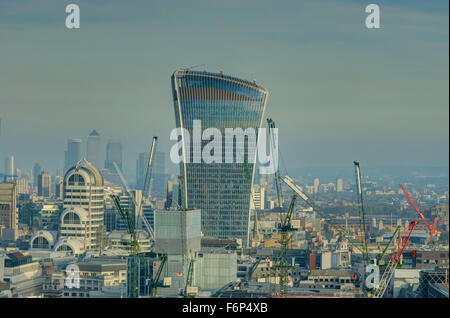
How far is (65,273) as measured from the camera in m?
39.4

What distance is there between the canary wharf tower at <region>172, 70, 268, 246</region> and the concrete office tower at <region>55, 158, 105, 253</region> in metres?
5.46

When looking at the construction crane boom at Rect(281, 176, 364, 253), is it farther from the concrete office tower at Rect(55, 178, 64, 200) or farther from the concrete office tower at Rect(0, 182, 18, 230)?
the concrete office tower at Rect(0, 182, 18, 230)

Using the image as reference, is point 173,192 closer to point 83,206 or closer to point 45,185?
point 83,206

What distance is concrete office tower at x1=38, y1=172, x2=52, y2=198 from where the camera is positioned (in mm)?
68231

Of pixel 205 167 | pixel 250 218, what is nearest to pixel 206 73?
pixel 205 167

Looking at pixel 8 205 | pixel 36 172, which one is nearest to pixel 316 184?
pixel 8 205

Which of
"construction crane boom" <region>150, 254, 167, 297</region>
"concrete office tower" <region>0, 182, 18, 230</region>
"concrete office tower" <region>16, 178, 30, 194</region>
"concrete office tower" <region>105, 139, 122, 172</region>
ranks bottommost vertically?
"construction crane boom" <region>150, 254, 167, 297</region>

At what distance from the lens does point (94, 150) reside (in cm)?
6025

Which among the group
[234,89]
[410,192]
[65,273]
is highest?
[234,89]

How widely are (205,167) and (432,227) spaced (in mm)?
14692

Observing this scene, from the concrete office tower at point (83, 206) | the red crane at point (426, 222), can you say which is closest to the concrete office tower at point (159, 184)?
the concrete office tower at point (83, 206)

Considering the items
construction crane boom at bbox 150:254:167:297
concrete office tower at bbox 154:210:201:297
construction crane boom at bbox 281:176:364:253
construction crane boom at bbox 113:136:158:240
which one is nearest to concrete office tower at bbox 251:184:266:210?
construction crane boom at bbox 281:176:364:253
